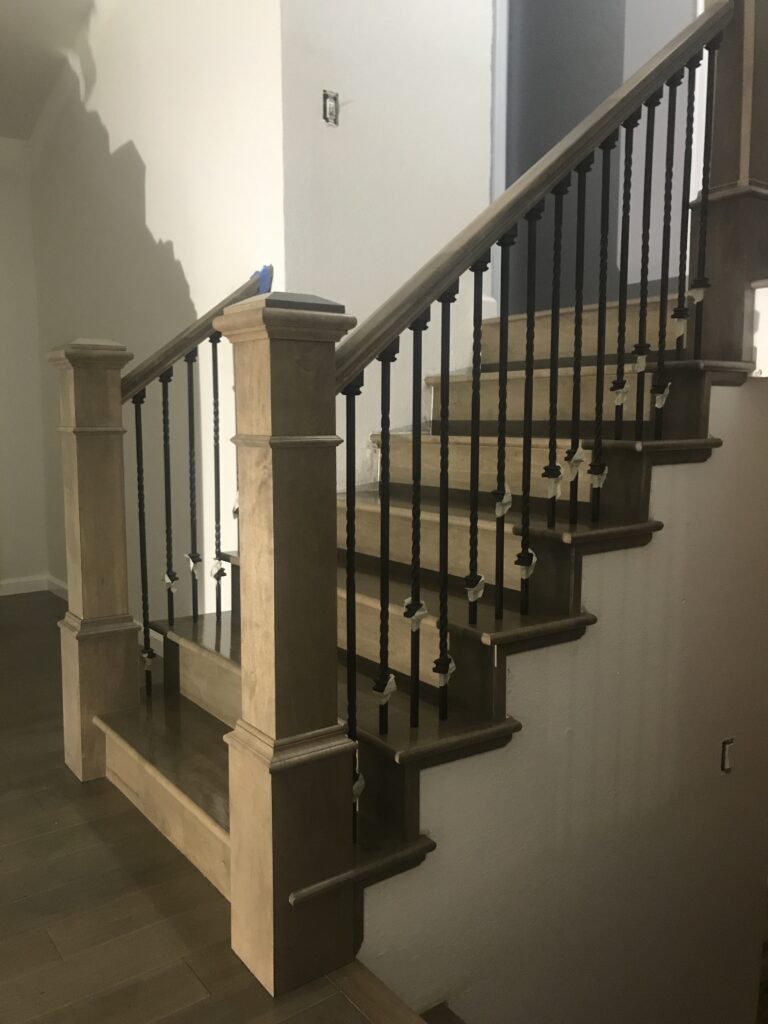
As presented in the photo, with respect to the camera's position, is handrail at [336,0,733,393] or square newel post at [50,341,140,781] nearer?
handrail at [336,0,733,393]

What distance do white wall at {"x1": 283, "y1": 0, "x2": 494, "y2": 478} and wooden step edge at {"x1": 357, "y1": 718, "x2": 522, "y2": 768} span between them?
1.43 meters

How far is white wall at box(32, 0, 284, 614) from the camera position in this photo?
295 centimetres

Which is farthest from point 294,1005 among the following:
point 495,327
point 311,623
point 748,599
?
point 495,327

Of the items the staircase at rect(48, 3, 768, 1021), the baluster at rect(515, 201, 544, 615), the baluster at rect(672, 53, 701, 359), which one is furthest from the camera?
the baluster at rect(672, 53, 701, 359)

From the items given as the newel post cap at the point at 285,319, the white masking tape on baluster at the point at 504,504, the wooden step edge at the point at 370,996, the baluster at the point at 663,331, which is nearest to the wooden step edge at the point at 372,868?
the wooden step edge at the point at 370,996

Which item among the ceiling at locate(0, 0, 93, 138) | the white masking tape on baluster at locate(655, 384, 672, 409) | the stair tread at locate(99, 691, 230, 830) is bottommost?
the stair tread at locate(99, 691, 230, 830)

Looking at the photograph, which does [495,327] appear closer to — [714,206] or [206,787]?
[714,206]

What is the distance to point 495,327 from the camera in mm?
3240

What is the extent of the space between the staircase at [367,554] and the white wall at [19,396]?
2.79 m

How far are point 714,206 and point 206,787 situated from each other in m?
2.01

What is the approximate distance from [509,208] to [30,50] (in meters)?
3.68

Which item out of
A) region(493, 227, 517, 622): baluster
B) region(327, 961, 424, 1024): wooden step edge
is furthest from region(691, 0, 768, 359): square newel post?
region(327, 961, 424, 1024): wooden step edge

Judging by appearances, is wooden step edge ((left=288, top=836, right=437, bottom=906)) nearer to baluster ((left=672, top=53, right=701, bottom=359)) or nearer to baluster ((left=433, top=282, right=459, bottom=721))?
baluster ((left=433, top=282, right=459, bottom=721))

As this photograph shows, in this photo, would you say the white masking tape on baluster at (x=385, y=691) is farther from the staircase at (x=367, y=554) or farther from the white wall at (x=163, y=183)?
the white wall at (x=163, y=183)
